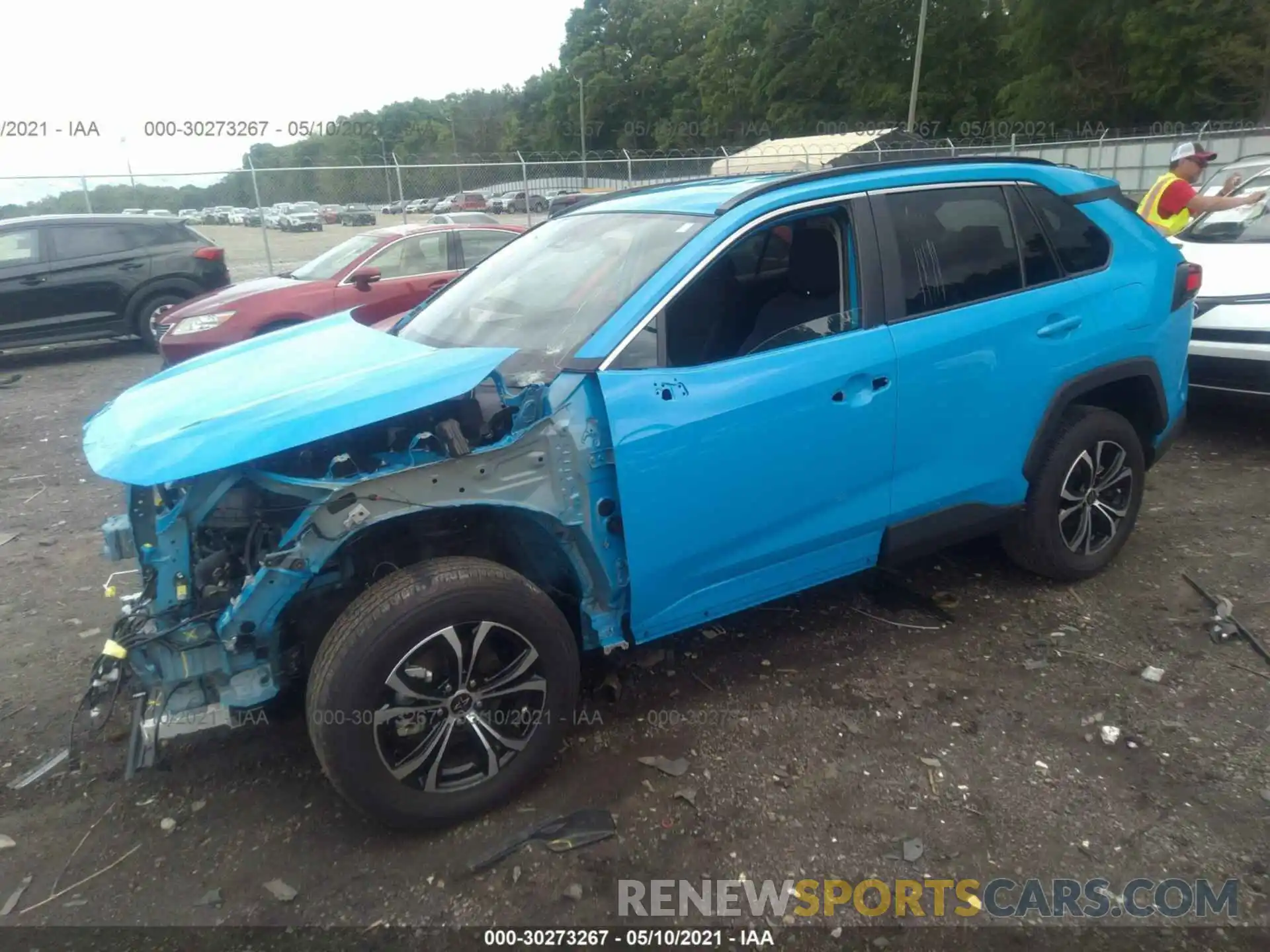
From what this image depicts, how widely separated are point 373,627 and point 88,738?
1584 millimetres

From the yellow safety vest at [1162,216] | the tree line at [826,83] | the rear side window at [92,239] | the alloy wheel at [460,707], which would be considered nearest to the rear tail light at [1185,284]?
the yellow safety vest at [1162,216]

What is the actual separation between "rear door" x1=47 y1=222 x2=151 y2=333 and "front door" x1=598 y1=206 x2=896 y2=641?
1006 centimetres

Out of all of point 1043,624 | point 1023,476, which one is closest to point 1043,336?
point 1023,476

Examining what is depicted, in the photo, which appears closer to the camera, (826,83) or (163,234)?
(163,234)

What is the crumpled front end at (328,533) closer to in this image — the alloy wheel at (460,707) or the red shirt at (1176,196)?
the alloy wheel at (460,707)

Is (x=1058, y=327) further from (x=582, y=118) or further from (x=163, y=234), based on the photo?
(x=582, y=118)

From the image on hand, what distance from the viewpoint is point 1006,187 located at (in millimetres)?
3859

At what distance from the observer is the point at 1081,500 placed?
13.4ft

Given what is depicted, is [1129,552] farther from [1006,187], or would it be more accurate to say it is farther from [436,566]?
[436,566]

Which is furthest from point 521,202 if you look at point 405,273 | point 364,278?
point 364,278

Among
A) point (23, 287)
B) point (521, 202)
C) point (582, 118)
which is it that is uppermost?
point (582, 118)

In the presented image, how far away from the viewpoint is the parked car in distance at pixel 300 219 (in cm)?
1593

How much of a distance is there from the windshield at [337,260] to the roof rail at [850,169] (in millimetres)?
6455

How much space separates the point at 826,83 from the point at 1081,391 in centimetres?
4731
